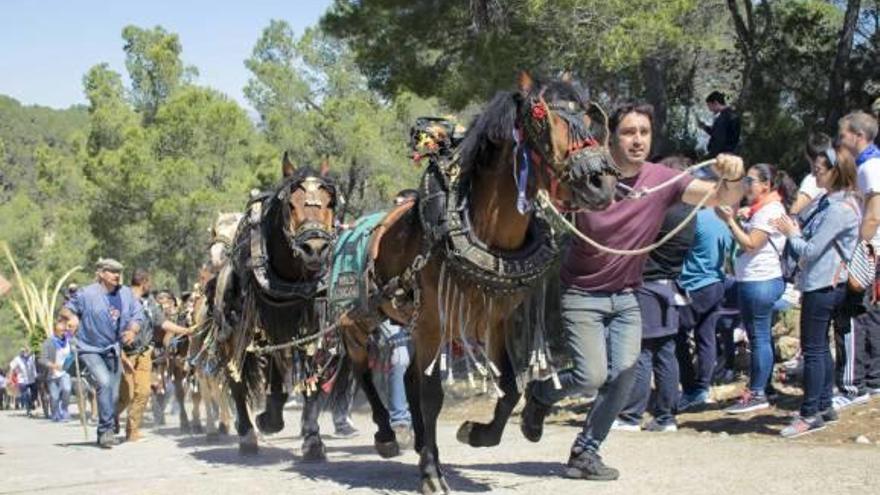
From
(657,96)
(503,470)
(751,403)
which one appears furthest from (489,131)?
(657,96)

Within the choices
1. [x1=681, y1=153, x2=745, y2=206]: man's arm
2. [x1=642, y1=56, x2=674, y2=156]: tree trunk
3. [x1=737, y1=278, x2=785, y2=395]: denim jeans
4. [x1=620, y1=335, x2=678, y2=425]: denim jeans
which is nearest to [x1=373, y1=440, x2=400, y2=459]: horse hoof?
[x1=620, y1=335, x2=678, y2=425]: denim jeans

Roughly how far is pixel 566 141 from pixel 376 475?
Result: 9.62ft

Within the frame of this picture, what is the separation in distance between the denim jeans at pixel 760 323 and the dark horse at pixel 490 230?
3.46 meters

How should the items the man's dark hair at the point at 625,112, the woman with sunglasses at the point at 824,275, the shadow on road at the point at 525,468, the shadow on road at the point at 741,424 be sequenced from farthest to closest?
the shadow on road at the point at 741,424 < the woman with sunglasses at the point at 824,275 < the shadow on road at the point at 525,468 < the man's dark hair at the point at 625,112

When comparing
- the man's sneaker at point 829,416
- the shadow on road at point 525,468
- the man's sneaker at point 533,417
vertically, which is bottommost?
the shadow on road at point 525,468

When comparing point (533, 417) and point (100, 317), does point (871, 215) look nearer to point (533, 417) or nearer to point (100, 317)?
point (533, 417)

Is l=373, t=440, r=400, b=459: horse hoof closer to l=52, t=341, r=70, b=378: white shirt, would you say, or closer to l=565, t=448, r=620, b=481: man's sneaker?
l=565, t=448, r=620, b=481: man's sneaker

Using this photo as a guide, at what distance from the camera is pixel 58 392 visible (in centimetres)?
2380

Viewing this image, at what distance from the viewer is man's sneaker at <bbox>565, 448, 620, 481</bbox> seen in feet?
22.4

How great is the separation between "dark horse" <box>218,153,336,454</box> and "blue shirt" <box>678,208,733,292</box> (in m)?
3.54

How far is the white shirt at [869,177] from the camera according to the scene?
25.5 feet

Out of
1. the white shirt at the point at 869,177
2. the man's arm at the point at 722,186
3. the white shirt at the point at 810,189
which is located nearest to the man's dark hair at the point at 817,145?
the white shirt at the point at 869,177

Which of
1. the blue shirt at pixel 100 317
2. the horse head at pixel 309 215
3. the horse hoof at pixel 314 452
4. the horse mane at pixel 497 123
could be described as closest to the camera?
the horse mane at pixel 497 123

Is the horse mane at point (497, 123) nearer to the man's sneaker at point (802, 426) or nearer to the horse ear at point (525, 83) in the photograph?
the horse ear at point (525, 83)
